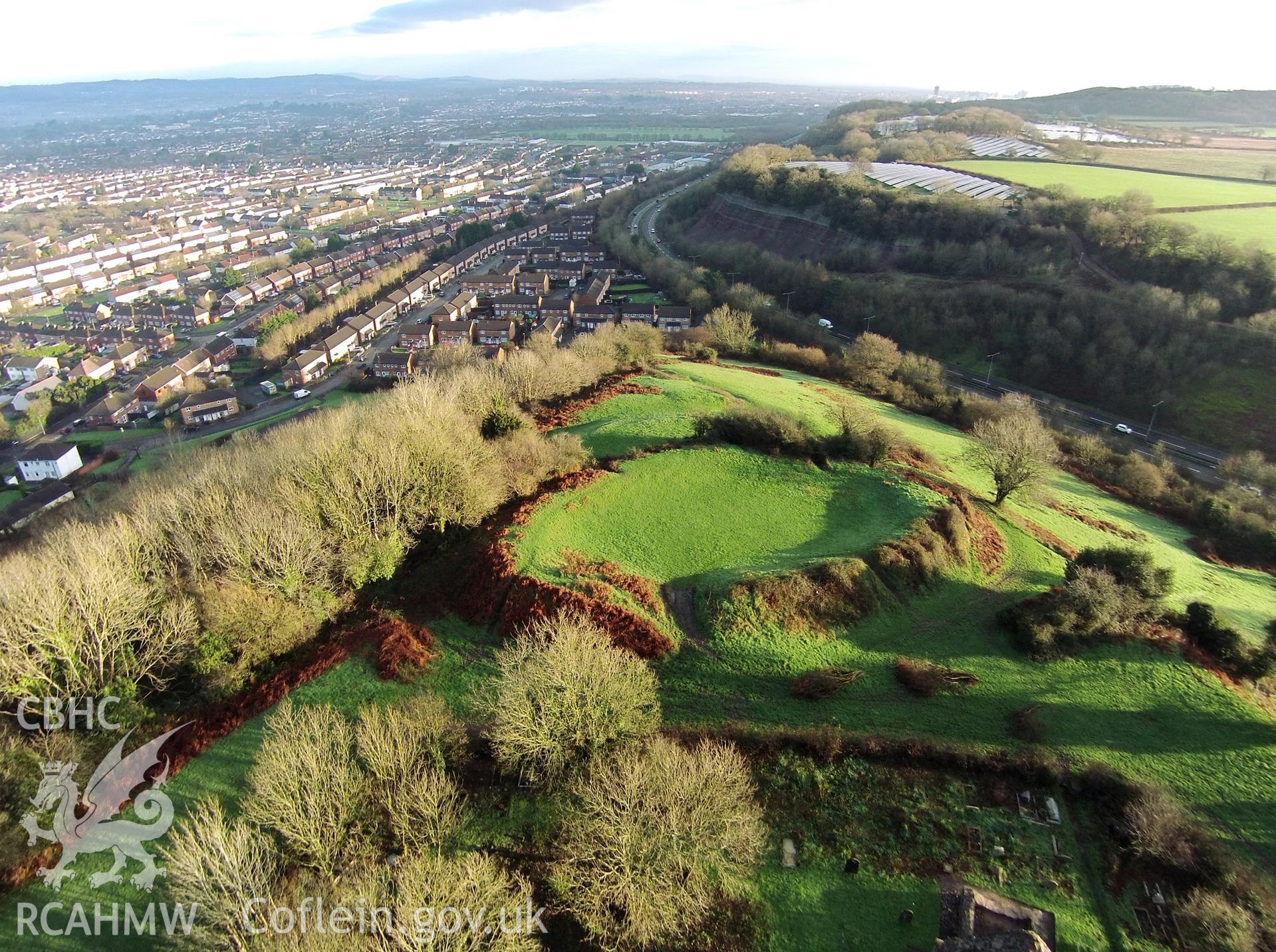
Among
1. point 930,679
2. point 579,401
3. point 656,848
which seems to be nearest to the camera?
point 656,848

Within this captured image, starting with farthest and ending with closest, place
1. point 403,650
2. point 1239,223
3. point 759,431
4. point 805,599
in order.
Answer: point 1239,223, point 759,431, point 805,599, point 403,650

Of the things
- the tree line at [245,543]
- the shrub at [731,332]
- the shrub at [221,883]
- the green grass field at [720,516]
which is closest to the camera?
the shrub at [221,883]

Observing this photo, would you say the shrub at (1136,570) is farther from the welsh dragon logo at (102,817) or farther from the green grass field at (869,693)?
the welsh dragon logo at (102,817)

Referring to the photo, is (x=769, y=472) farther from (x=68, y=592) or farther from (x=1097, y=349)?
(x=1097, y=349)

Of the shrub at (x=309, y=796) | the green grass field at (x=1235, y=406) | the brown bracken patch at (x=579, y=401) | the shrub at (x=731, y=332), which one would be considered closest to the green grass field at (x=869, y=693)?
the shrub at (x=309, y=796)

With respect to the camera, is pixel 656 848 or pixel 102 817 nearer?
pixel 656 848

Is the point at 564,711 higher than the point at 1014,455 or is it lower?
lower

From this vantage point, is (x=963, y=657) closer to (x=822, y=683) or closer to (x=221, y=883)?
(x=822, y=683)

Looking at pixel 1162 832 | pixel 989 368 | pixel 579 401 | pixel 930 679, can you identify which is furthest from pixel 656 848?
pixel 989 368
